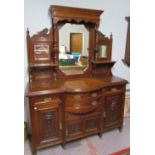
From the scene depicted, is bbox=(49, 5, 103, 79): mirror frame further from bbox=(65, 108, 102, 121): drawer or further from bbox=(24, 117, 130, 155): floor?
bbox=(24, 117, 130, 155): floor

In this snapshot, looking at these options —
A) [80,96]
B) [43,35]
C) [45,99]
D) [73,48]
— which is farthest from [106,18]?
[45,99]

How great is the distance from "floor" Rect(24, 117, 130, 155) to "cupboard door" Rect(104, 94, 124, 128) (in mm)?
191

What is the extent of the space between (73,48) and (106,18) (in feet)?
2.57

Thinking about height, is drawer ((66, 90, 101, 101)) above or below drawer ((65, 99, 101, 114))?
above

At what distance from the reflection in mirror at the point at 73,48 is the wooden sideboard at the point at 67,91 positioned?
0.03m

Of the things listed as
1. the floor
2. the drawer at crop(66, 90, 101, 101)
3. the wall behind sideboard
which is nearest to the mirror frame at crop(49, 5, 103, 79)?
the wall behind sideboard

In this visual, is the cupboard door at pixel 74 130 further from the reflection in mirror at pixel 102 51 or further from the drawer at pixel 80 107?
the reflection in mirror at pixel 102 51

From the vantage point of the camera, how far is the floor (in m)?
2.01

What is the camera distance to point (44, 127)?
1.88 m

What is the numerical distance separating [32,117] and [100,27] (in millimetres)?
1703

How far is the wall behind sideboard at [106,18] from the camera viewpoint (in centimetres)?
202
